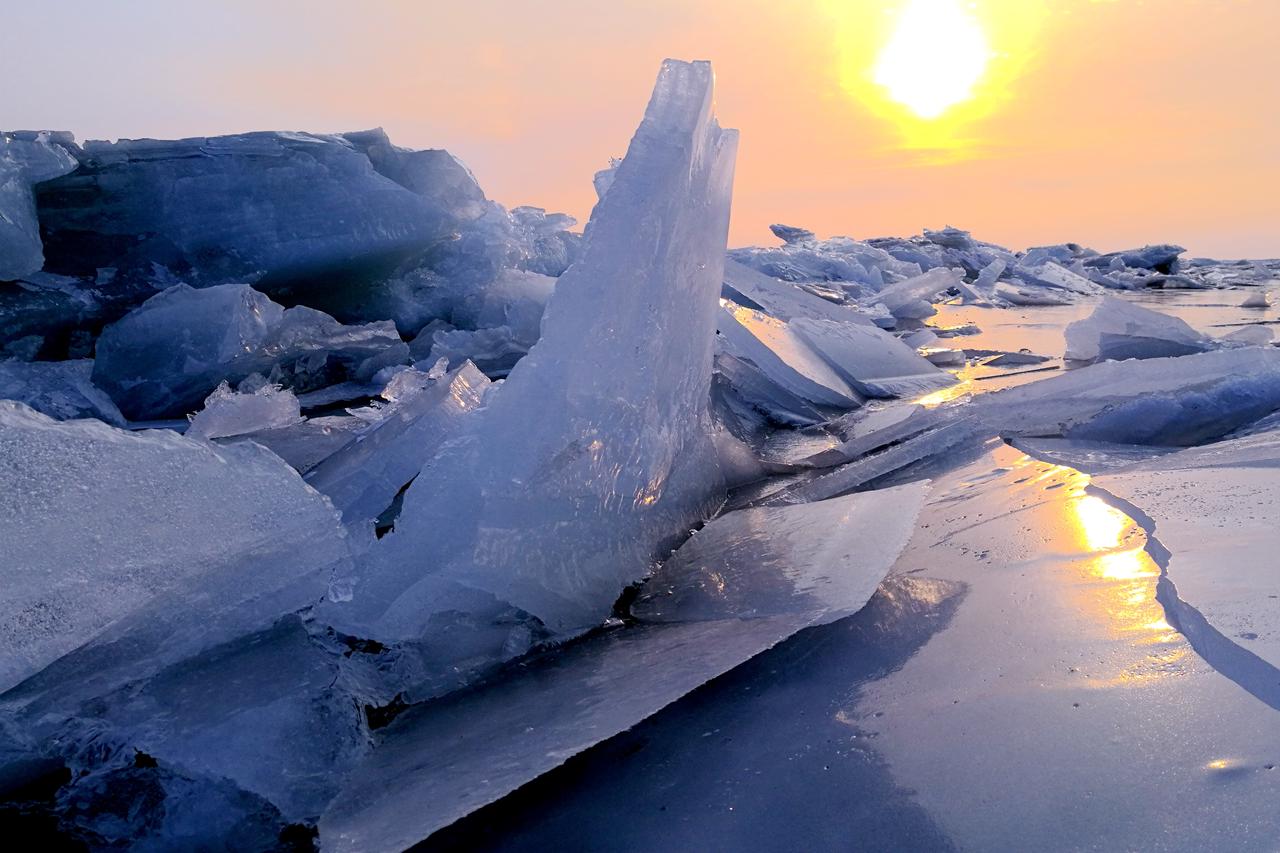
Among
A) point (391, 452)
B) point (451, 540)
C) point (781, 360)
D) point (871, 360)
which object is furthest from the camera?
point (871, 360)

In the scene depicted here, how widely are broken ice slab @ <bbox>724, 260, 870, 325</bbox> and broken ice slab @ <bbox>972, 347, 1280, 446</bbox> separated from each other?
1616 millimetres

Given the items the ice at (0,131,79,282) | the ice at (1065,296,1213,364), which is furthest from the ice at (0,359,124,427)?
the ice at (1065,296,1213,364)

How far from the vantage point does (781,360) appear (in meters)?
3.12

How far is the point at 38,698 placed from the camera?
1.10m

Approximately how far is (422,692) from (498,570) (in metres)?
0.20

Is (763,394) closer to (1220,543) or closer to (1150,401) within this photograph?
(1150,401)

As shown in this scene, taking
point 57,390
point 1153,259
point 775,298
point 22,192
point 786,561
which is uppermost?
point 1153,259

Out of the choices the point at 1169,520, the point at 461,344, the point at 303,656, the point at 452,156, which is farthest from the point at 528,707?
the point at 452,156

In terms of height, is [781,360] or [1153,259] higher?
[1153,259]

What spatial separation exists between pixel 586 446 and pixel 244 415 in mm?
1388

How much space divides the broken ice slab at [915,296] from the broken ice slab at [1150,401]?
5410 mm

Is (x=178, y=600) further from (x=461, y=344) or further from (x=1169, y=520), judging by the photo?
(x=461, y=344)


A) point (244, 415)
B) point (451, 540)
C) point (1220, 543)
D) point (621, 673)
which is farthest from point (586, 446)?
point (244, 415)

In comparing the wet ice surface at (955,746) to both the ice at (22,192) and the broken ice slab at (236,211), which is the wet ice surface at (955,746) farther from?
the broken ice slab at (236,211)
